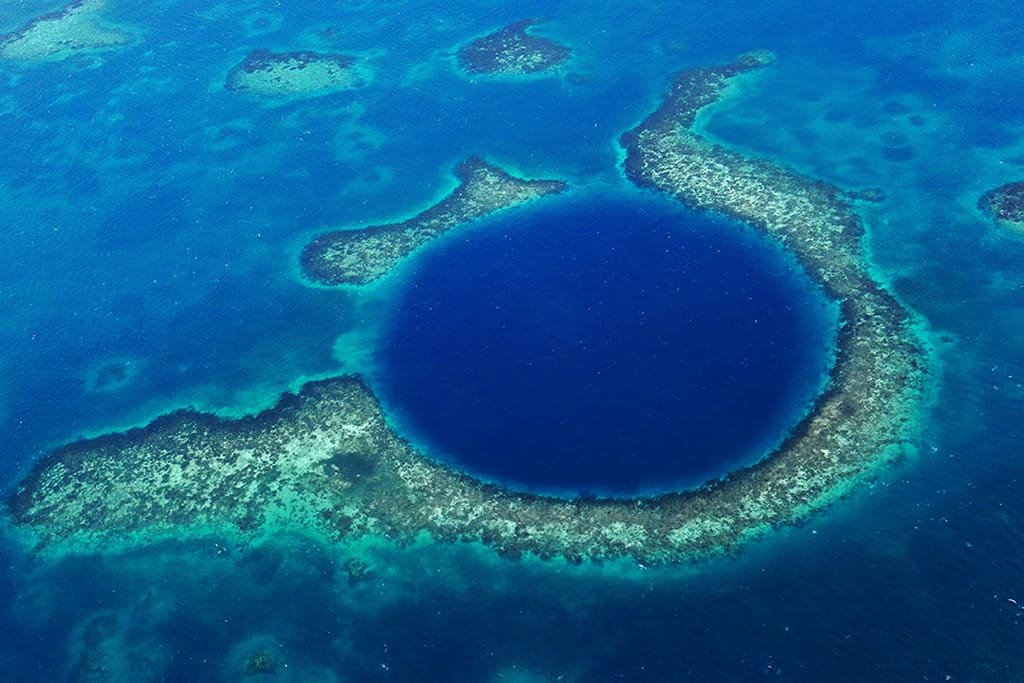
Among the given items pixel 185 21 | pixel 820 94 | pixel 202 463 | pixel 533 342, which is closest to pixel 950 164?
pixel 820 94

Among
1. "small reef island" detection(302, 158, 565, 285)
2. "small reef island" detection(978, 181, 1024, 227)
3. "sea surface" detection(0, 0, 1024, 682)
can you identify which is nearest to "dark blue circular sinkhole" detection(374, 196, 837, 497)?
"sea surface" detection(0, 0, 1024, 682)

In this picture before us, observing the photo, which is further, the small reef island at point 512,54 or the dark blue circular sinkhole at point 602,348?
the small reef island at point 512,54

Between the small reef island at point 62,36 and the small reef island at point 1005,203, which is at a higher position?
the small reef island at point 62,36

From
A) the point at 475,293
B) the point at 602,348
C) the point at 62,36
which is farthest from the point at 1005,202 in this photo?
the point at 62,36

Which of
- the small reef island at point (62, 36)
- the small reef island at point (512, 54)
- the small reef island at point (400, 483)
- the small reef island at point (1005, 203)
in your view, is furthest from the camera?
the small reef island at point (62, 36)

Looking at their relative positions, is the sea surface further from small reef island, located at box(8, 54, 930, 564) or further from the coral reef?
the coral reef

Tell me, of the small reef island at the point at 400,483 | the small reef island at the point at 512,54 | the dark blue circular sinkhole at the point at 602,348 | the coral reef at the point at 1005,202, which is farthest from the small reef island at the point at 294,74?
the coral reef at the point at 1005,202

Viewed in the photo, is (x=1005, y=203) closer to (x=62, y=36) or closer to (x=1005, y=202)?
(x=1005, y=202)

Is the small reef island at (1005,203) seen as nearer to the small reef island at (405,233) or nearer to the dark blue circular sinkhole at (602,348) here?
the dark blue circular sinkhole at (602,348)
